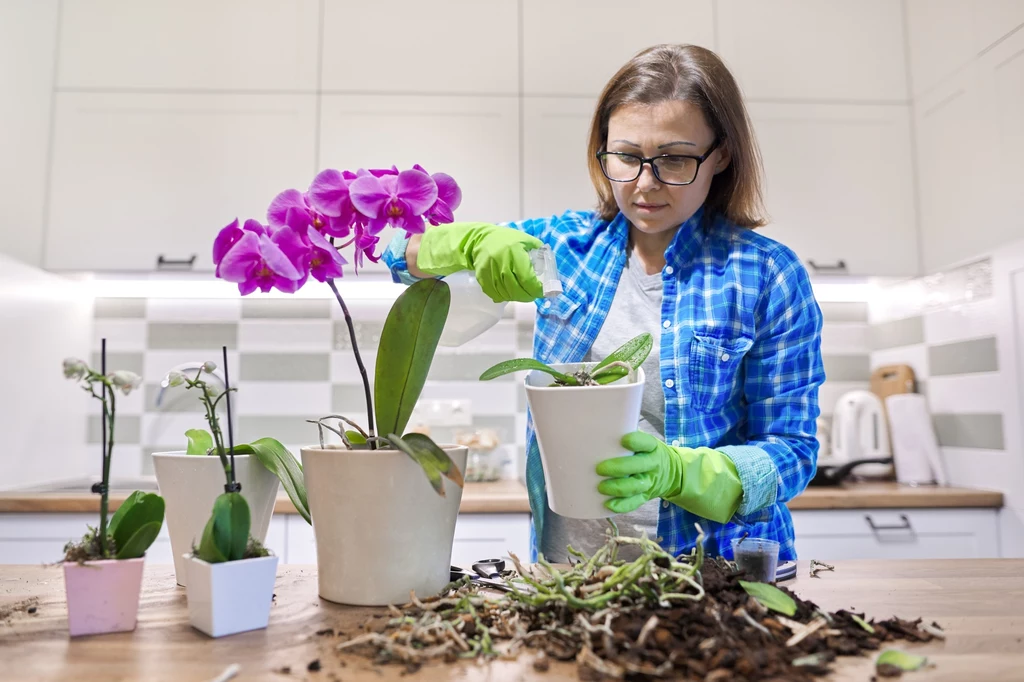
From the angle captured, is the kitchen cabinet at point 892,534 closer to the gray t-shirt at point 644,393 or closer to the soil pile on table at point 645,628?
the gray t-shirt at point 644,393

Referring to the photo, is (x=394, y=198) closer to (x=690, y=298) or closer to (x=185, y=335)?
(x=690, y=298)

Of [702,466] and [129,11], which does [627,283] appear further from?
[129,11]

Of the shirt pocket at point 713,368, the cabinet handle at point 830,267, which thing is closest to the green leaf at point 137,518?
the shirt pocket at point 713,368

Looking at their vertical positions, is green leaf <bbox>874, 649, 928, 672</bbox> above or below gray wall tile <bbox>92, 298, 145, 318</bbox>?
below

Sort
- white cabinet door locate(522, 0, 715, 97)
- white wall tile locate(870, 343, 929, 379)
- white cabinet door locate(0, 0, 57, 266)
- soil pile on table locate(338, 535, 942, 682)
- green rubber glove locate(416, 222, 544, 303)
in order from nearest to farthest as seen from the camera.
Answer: soil pile on table locate(338, 535, 942, 682), green rubber glove locate(416, 222, 544, 303), white cabinet door locate(0, 0, 57, 266), white cabinet door locate(522, 0, 715, 97), white wall tile locate(870, 343, 929, 379)

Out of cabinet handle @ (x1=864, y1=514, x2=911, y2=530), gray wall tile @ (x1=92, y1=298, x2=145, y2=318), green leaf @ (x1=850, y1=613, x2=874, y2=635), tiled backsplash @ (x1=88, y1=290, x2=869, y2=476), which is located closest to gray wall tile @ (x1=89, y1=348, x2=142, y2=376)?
tiled backsplash @ (x1=88, y1=290, x2=869, y2=476)

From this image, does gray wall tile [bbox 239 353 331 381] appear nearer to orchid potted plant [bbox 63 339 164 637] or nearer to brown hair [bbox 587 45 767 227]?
brown hair [bbox 587 45 767 227]

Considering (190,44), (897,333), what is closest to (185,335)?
(190,44)

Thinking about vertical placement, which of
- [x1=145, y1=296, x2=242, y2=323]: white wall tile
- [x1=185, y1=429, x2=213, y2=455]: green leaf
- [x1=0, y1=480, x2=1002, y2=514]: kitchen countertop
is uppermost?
[x1=145, y1=296, x2=242, y2=323]: white wall tile

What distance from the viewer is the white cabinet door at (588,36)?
2305mm

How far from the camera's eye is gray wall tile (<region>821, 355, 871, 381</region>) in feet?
8.70

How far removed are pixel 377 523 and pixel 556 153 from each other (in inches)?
69.5

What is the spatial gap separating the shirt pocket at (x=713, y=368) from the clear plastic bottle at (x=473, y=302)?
267mm

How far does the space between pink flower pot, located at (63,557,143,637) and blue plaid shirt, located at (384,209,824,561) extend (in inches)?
25.1
